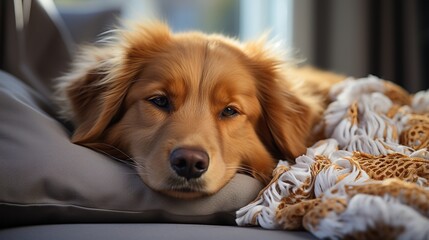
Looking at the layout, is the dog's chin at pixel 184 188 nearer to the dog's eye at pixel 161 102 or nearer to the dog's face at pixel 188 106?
the dog's face at pixel 188 106

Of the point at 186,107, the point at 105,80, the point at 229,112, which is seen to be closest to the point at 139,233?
the point at 186,107

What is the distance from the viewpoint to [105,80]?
189 cm

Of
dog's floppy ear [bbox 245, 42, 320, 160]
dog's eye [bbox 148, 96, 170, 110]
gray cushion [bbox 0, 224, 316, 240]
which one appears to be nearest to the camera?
gray cushion [bbox 0, 224, 316, 240]

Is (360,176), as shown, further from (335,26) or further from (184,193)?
(335,26)

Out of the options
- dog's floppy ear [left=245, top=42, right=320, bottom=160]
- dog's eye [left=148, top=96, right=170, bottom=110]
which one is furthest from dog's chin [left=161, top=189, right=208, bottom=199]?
dog's floppy ear [left=245, top=42, right=320, bottom=160]

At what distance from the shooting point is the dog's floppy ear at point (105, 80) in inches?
71.7

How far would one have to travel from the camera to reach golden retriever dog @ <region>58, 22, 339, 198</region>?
1.56 metres

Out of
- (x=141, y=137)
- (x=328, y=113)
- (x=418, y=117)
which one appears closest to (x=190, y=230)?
(x=141, y=137)

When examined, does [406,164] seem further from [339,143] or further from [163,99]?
[163,99]

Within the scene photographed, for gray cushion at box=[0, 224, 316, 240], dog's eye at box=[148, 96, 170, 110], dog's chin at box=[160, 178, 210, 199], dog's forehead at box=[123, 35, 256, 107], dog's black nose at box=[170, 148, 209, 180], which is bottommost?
gray cushion at box=[0, 224, 316, 240]

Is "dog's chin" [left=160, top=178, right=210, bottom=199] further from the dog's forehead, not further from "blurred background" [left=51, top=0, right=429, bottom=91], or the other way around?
"blurred background" [left=51, top=0, right=429, bottom=91]

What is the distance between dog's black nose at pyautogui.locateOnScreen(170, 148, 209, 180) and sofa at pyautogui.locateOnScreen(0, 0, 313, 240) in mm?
92

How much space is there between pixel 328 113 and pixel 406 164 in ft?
1.98

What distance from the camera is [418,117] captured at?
1.90 m
